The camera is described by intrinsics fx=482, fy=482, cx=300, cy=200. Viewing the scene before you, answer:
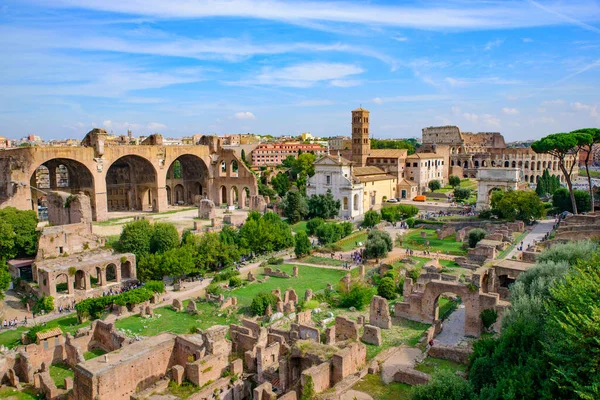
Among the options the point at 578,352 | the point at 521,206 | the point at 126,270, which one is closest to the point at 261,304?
the point at 126,270

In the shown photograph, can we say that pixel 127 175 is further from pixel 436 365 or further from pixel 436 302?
pixel 436 365

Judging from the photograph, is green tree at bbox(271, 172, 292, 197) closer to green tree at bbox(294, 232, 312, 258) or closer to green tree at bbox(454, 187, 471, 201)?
green tree at bbox(454, 187, 471, 201)

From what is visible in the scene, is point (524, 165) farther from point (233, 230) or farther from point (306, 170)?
point (233, 230)

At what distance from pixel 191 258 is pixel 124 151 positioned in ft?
83.1

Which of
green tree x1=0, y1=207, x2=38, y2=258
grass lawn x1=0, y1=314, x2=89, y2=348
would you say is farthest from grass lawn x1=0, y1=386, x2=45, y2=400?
green tree x1=0, y1=207, x2=38, y2=258

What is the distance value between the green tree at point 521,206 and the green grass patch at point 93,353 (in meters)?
35.4

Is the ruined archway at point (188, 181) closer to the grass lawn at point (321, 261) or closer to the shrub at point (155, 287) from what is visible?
the grass lawn at point (321, 261)

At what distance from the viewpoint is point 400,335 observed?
2094cm

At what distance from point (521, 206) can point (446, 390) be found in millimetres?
34753

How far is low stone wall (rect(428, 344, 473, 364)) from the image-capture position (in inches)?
684

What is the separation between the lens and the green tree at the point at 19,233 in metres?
33.7

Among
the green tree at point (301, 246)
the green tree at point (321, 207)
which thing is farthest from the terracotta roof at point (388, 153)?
the green tree at point (301, 246)

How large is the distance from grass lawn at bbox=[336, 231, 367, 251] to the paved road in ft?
40.6

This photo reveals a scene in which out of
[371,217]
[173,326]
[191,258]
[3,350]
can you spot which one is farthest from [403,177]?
[3,350]
